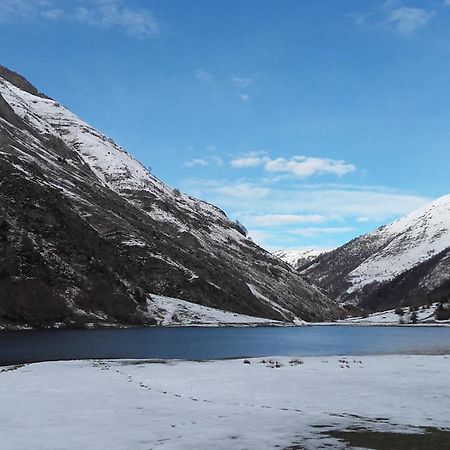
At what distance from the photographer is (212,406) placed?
24.0 metres

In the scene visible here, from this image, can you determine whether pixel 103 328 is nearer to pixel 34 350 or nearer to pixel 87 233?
pixel 87 233

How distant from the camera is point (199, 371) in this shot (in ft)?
131

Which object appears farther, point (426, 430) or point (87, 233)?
point (87, 233)

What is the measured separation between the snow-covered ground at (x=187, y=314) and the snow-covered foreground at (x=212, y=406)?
446 ft

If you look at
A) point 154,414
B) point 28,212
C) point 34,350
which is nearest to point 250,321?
point 28,212

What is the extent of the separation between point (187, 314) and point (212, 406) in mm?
159278

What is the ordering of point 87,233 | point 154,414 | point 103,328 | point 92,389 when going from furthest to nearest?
point 87,233
point 103,328
point 92,389
point 154,414

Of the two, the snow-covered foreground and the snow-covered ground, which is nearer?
the snow-covered foreground

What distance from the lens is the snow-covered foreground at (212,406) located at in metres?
17.7

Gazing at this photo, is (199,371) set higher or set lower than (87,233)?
lower

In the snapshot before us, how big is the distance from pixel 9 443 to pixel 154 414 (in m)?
6.19

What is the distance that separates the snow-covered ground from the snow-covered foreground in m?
136

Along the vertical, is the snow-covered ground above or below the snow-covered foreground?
A: above

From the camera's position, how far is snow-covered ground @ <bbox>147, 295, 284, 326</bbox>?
174500 millimetres
